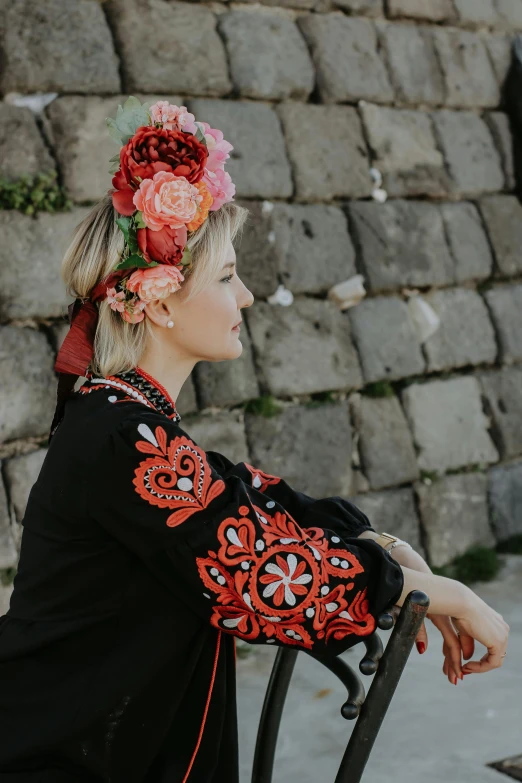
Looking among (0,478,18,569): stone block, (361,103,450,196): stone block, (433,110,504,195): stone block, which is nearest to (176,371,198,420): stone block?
(0,478,18,569): stone block

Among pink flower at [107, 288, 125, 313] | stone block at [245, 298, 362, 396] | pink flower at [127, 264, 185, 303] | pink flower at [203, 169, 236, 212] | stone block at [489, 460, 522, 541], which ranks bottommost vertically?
stone block at [489, 460, 522, 541]

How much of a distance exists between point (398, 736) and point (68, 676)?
1.66m

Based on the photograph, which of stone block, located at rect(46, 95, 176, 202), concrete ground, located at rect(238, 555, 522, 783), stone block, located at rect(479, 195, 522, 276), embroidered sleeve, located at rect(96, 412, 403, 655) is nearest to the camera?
embroidered sleeve, located at rect(96, 412, 403, 655)

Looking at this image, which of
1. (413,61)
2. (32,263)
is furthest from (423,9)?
(32,263)

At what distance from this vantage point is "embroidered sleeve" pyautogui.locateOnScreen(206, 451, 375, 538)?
6.07 feet

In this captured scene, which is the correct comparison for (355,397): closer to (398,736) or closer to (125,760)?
(398,736)

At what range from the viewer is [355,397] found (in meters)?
4.43

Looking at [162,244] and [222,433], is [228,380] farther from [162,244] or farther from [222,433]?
[162,244]

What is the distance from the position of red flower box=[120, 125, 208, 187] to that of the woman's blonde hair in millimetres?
92

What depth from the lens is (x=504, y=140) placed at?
525cm

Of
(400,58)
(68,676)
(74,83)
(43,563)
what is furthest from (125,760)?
(400,58)

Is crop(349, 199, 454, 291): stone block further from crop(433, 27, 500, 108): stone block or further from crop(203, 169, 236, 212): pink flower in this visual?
crop(203, 169, 236, 212): pink flower

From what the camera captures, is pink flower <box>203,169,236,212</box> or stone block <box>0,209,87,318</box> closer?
pink flower <box>203,169,236,212</box>

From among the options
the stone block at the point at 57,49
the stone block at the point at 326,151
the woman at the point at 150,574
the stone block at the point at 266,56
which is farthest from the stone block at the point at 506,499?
the woman at the point at 150,574
